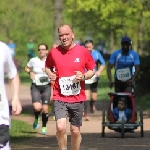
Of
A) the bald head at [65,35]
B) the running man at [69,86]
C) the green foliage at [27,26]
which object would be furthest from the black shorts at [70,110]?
the green foliage at [27,26]

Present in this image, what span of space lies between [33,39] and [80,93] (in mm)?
48953

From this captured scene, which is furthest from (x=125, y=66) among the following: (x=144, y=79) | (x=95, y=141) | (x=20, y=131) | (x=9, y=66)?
(x=144, y=79)

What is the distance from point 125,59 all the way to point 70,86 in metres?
5.08

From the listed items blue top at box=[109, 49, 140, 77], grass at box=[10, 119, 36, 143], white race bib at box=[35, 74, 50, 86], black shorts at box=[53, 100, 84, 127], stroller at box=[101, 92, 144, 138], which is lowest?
grass at box=[10, 119, 36, 143]

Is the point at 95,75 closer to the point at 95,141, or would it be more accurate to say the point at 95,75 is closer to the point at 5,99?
the point at 95,141

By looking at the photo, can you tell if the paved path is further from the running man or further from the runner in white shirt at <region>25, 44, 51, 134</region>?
the running man

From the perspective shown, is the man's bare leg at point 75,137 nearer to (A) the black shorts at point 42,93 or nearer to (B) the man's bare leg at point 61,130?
(B) the man's bare leg at point 61,130

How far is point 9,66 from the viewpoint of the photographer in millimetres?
8023

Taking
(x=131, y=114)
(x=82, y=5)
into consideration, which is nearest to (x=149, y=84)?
(x=82, y=5)

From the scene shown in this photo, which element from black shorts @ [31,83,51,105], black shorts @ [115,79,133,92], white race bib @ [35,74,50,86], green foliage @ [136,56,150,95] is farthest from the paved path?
green foliage @ [136,56,150,95]

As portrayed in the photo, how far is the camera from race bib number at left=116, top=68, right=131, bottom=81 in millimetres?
16547

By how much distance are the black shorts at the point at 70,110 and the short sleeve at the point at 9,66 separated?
3.64m

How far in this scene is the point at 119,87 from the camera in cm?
1673

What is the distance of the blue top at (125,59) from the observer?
1644 cm
